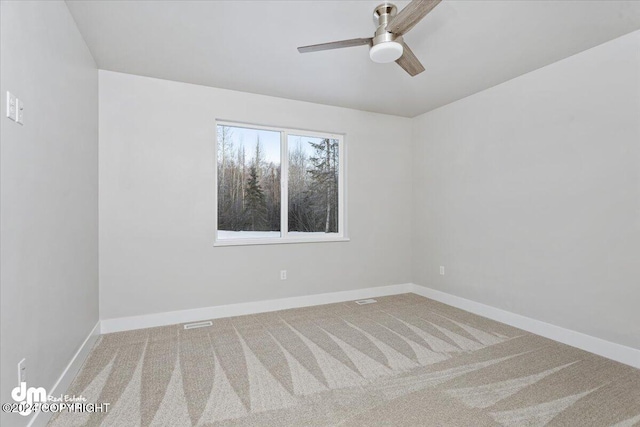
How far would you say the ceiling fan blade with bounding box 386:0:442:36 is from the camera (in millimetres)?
1711

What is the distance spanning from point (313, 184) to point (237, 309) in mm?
1810

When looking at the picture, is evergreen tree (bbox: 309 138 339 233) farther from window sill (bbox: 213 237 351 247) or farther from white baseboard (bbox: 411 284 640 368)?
white baseboard (bbox: 411 284 640 368)

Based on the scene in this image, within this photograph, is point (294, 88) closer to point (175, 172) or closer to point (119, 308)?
point (175, 172)

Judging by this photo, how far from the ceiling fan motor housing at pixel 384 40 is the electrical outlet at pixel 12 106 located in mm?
1918

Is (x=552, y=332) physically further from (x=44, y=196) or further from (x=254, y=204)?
(x=44, y=196)

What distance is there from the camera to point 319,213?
14.1 ft

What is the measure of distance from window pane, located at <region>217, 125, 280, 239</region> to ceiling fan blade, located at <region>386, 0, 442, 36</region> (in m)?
2.27

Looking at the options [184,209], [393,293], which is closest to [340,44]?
[184,209]

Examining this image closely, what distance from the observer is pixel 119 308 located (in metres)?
3.14

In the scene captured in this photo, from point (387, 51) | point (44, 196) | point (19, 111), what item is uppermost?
point (387, 51)

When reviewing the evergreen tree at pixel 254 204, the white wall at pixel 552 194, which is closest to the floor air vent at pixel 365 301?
the white wall at pixel 552 194

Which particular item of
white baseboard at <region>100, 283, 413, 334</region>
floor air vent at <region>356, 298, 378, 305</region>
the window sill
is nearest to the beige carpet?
white baseboard at <region>100, 283, 413, 334</region>

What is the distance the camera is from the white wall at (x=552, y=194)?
2496 mm

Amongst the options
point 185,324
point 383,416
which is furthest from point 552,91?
point 185,324
